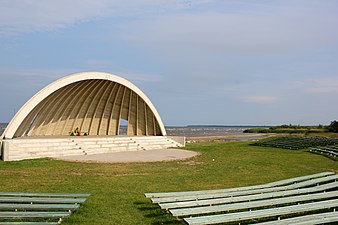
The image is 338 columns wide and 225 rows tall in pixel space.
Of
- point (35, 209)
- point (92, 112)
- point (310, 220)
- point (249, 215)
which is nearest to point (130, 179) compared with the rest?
point (35, 209)

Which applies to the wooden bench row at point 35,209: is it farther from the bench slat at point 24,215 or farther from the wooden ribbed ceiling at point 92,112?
the wooden ribbed ceiling at point 92,112

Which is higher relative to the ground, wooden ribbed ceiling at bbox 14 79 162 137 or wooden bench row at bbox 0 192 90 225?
wooden ribbed ceiling at bbox 14 79 162 137

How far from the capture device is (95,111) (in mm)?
34344

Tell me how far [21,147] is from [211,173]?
11739mm

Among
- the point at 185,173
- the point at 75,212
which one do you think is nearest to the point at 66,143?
the point at 185,173

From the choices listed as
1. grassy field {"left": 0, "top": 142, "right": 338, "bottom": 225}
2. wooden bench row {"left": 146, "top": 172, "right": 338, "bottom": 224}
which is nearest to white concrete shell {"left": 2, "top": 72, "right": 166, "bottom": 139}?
grassy field {"left": 0, "top": 142, "right": 338, "bottom": 225}

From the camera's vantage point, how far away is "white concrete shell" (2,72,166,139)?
2912 centimetres

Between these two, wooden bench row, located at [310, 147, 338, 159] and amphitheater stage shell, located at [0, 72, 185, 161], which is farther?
wooden bench row, located at [310, 147, 338, 159]

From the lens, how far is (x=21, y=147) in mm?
20578

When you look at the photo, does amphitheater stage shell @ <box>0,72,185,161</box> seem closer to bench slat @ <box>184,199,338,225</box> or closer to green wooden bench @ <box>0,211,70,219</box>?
green wooden bench @ <box>0,211,70,219</box>

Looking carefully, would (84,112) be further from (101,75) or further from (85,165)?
(85,165)

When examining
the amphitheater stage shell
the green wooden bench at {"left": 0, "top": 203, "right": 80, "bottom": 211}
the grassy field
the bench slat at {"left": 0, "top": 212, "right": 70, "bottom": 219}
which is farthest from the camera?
the amphitheater stage shell

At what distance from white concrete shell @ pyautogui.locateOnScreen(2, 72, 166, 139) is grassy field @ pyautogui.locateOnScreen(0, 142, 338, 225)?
1066 cm

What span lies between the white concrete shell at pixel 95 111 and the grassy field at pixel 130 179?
10.7m
